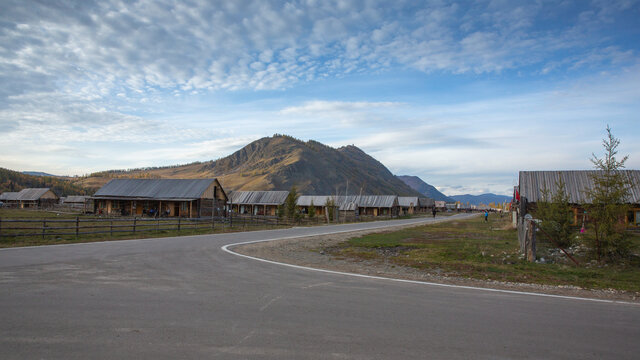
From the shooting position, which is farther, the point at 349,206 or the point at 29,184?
the point at 29,184

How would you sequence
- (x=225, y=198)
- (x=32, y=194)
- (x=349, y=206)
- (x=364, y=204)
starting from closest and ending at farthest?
1. (x=225, y=198)
2. (x=349, y=206)
3. (x=364, y=204)
4. (x=32, y=194)

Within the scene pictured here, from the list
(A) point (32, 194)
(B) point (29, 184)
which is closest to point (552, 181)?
(A) point (32, 194)

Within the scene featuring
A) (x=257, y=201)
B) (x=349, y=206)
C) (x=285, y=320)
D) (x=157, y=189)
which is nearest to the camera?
(x=285, y=320)

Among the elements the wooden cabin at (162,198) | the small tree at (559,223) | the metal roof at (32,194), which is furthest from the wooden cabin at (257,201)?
the metal roof at (32,194)

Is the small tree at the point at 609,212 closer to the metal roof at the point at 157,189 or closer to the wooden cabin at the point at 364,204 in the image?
the metal roof at the point at 157,189

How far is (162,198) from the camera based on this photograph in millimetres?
47719

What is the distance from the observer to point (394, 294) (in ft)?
25.9

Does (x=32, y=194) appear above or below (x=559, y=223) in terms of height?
above

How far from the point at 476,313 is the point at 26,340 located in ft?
21.7

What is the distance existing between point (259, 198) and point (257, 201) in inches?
29.6

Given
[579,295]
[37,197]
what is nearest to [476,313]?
[579,295]

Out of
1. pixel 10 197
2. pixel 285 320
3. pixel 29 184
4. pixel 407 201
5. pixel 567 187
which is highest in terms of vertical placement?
pixel 29 184

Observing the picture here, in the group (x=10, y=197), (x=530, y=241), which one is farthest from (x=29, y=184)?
(x=530, y=241)

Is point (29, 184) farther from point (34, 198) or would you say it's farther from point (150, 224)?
point (150, 224)
